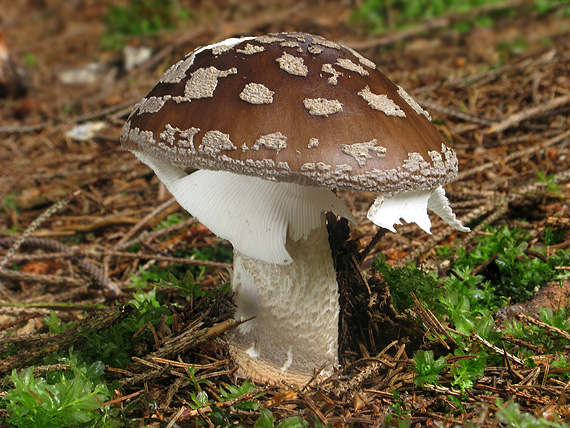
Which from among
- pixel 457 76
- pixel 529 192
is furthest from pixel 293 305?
pixel 457 76

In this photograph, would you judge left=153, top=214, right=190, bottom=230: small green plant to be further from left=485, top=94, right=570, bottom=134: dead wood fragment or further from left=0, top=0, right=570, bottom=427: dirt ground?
left=485, top=94, right=570, bottom=134: dead wood fragment

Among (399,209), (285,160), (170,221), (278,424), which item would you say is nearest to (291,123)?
(285,160)

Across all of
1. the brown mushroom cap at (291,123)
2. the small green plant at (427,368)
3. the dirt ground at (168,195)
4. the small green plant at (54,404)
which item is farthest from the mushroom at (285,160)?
the small green plant at (54,404)

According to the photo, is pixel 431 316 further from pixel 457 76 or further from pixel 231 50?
pixel 457 76

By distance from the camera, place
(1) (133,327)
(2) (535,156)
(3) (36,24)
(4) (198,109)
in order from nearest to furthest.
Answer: (4) (198,109), (1) (133,327), (2) (535,156), (3) (36,24)

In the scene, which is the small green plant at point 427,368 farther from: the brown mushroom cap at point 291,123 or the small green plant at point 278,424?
the brown mushroom cap at point 291,123
